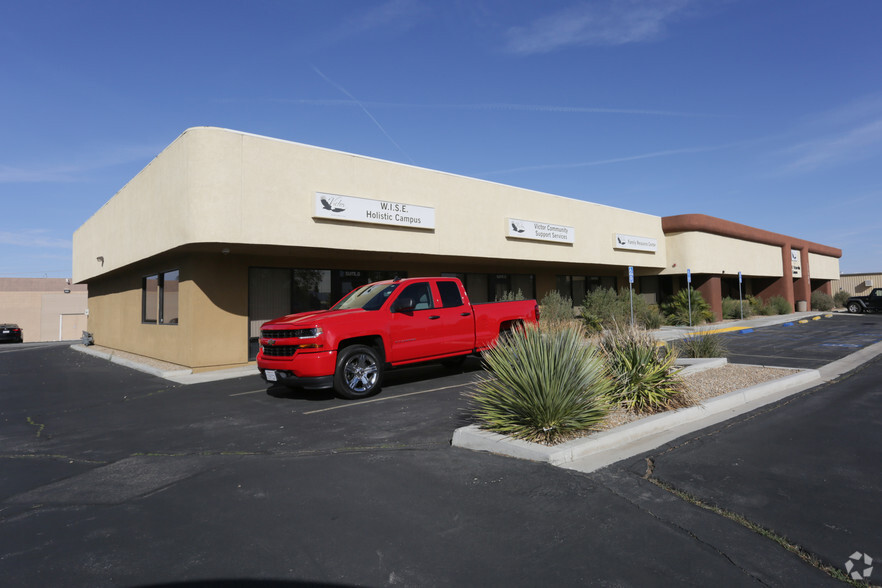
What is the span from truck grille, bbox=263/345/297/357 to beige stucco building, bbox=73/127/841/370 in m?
3.91

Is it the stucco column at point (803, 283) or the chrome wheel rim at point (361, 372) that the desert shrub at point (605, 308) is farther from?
the stucco column at point (803, 283)

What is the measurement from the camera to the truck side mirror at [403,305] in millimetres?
9867

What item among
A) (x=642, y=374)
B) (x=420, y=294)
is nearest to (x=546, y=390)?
(x=642, y=374)

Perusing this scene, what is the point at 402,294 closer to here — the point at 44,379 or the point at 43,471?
the point at 43,471

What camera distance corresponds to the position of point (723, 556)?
10.6ft

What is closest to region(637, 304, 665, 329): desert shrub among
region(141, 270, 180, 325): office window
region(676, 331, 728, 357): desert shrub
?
region(676, 331, 728, 357): desert shrub

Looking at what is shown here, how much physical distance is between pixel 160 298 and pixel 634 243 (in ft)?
66.9

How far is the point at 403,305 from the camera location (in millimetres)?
9984

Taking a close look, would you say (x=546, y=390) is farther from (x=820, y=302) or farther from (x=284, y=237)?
(x=820, y=302)

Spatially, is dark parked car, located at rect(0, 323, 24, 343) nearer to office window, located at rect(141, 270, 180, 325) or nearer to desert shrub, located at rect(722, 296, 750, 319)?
office window, located at rect(141, 270, 180, 325)

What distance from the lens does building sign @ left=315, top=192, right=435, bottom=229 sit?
13594 mm

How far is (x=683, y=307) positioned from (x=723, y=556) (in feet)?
82.9

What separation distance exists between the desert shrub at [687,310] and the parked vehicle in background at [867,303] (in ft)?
60.0

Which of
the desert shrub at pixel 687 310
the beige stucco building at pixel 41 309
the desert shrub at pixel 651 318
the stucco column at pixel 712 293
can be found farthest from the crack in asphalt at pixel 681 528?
the beige stucco building at pixel 41 309
